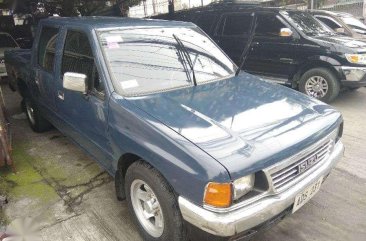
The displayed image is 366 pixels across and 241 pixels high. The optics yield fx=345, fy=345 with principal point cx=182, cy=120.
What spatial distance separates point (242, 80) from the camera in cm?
361

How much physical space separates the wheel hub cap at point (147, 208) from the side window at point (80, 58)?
3.09 feet

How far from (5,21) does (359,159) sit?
46.4 ft

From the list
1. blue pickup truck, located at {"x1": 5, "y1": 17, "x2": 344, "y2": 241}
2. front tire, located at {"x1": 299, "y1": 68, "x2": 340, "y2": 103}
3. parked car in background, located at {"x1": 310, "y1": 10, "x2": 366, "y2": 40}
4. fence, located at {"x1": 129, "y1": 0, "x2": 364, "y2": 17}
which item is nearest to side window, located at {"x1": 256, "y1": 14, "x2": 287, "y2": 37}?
front tire, located at {"x1": 299, "y1": 68, "x2": 340, "y2": 103}

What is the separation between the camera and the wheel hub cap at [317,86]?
6457 mm

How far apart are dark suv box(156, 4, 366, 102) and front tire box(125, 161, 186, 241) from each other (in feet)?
15.3

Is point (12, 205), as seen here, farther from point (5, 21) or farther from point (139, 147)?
point (5, 21)

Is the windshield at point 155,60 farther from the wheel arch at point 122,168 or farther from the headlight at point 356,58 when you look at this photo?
the headlight at point 356,58

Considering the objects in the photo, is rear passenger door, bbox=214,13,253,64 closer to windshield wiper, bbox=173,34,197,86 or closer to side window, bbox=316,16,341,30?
side window, bbox=316,16,341,30

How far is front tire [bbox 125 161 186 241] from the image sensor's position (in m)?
2.40

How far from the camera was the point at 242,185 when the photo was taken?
2260 mm

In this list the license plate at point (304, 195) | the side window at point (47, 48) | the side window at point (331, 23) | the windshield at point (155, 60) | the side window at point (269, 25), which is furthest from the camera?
the side window at point (331, 23)

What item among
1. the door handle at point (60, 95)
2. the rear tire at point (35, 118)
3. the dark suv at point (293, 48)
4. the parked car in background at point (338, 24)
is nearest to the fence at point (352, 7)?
the parked car in background at point (338, 24)

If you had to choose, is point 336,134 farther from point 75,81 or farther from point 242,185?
point 75,81

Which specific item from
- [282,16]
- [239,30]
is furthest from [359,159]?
[239,30]
